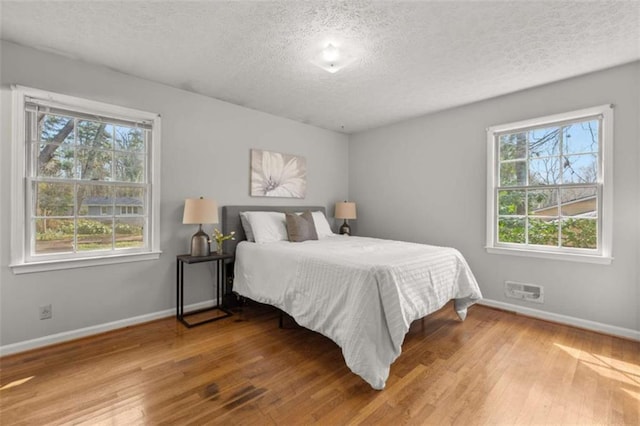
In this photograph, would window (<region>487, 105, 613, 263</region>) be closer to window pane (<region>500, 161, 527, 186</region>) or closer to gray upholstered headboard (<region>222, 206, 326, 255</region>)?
window pane (<region>500, 161, 527, 186</region>)

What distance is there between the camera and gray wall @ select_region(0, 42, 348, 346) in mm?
2311

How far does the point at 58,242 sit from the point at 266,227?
1900mm

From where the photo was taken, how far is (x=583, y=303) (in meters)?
2.85

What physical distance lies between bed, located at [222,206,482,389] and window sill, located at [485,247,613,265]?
0.84 metres

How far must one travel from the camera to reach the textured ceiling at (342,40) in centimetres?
191

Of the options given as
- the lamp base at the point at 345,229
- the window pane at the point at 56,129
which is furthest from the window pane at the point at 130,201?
the lamp base at the point at 345,229

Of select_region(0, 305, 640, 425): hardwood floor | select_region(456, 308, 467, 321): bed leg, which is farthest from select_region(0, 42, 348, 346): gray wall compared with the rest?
select_region(456, 308, 467, 321): bed leg

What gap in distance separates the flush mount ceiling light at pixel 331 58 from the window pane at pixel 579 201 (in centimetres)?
260

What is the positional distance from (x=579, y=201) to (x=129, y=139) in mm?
4588

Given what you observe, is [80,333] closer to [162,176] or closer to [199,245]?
[199,245]

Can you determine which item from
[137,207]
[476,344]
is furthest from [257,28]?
[476,344]

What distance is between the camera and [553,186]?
3082mm

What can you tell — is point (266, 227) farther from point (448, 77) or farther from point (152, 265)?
point (448, 77)

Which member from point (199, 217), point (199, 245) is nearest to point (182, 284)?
point (199, 245)
